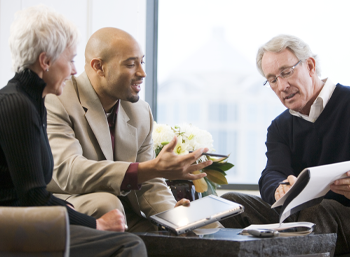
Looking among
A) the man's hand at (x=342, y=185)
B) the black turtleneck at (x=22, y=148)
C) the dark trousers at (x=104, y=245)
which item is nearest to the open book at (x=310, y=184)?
the man's hand at (x=342, y=185)

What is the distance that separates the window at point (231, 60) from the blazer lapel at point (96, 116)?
152cm

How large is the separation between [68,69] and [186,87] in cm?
205

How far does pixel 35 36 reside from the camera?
108 cm

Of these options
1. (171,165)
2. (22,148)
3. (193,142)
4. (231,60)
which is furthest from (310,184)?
(231,60)

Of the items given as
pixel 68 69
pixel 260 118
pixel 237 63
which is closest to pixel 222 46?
pixel 237 63

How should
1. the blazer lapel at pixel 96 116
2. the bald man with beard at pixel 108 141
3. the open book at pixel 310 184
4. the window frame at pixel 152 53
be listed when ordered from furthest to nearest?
the window frame at pixel 152 53
the blazer lapel at pixel 96 116
the bald man with beard at pixel 108 141
the open book at pixel 310 184

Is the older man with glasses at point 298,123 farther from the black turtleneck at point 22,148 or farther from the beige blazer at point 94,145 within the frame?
the black turtleneck at point 22,148

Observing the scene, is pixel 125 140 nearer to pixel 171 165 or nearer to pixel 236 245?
pixel 171 165

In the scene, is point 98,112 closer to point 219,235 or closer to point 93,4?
point 219,235

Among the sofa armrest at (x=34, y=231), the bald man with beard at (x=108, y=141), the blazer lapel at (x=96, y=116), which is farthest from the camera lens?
the blazer lapel at (x=96, y=116)

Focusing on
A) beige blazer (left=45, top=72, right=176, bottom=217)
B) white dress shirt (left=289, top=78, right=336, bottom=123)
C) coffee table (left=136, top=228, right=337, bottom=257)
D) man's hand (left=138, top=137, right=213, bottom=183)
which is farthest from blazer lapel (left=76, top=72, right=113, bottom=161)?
white dress shirt (left=289, top=78, right=336, bottom=123)

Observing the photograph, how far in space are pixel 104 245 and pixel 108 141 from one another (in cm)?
69

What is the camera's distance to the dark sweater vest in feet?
6.01

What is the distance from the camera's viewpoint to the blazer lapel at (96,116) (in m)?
1.61
